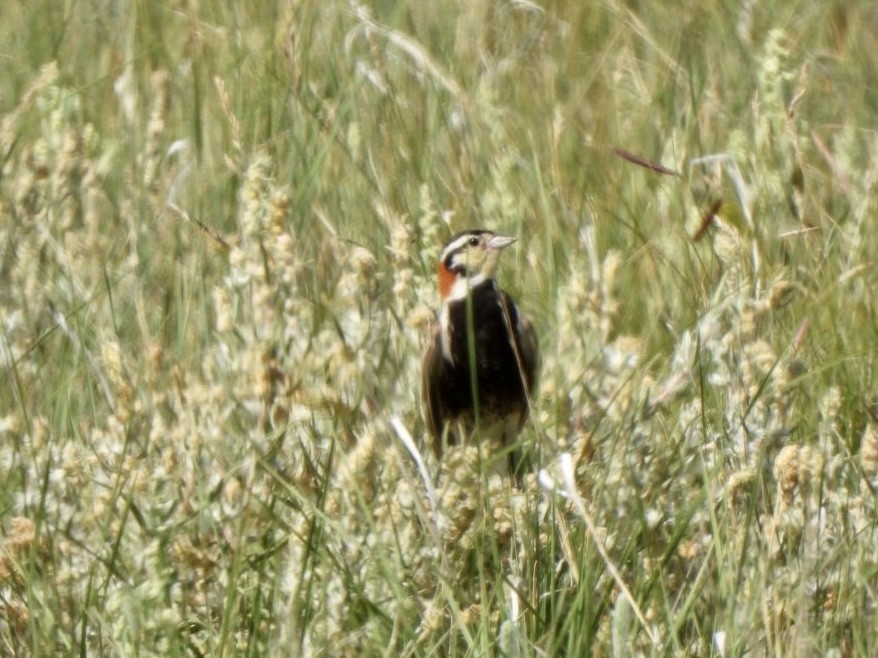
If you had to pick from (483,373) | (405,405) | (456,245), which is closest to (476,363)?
(483,373)

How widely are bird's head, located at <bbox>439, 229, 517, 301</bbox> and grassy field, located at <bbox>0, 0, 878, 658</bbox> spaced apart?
79mm

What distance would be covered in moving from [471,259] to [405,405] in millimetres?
591

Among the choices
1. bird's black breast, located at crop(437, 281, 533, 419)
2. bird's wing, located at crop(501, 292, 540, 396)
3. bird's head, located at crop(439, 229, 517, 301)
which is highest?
bird's head, located at crop(439, 229, 517, 301)

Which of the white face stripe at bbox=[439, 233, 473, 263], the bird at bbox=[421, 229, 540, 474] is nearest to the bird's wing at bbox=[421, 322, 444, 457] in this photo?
the bird at bbox=[421, 229, 540, 474]

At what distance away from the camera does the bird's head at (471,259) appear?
158 inches

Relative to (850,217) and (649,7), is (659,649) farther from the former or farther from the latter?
(649,7)

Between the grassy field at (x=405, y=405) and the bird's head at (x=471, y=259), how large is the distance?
0.26 ft

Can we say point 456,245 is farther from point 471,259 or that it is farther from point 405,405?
point 405,405

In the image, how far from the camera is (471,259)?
154 inches

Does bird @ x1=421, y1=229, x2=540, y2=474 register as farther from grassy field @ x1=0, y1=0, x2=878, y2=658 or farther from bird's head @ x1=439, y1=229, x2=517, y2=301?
grassy field @ x1=0, y1=0, x2=878, y2=658

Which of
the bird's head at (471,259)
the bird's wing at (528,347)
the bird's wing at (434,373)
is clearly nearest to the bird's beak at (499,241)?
the bird's head at (471,259)

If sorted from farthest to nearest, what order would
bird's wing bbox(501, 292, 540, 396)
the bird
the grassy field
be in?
1. the bird
2. bird's wing bbox(501, 292, 540, 396)
3. the grassy field

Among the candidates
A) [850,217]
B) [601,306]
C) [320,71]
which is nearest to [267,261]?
[601,306]

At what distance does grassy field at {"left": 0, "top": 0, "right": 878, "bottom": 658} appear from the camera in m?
2.74
